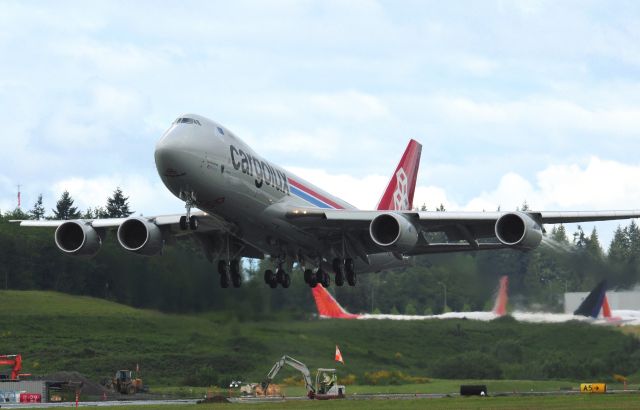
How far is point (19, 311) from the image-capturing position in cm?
6531

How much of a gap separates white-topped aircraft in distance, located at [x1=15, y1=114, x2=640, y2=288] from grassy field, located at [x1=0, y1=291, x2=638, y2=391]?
562 centimetres

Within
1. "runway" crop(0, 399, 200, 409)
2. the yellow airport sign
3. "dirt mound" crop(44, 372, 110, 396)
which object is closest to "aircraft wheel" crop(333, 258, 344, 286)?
"runway" crop(0, 399, 200, 409)

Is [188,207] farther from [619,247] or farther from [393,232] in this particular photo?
[619,247]

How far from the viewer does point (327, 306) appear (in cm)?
5641

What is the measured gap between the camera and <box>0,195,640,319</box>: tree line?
1903 inches

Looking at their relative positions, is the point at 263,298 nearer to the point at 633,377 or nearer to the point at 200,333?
the point at 200,333

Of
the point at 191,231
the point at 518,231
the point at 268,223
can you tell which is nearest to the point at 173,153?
the point at 268,223

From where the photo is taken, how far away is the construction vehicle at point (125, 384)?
185 feet

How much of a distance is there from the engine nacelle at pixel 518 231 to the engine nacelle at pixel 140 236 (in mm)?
13057

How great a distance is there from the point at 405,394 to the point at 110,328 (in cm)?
1756

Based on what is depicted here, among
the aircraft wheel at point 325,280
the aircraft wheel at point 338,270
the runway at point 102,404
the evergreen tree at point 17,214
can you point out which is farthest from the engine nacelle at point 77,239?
the evergreen tree at point 17,214

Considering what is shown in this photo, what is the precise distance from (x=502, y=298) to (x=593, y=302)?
4.01 m

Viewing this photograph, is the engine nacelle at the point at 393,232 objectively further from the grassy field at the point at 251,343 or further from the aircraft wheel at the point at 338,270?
the grassy field at the point at 251,343

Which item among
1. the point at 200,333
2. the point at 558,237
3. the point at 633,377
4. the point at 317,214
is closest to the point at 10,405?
→ the point at 200,333
